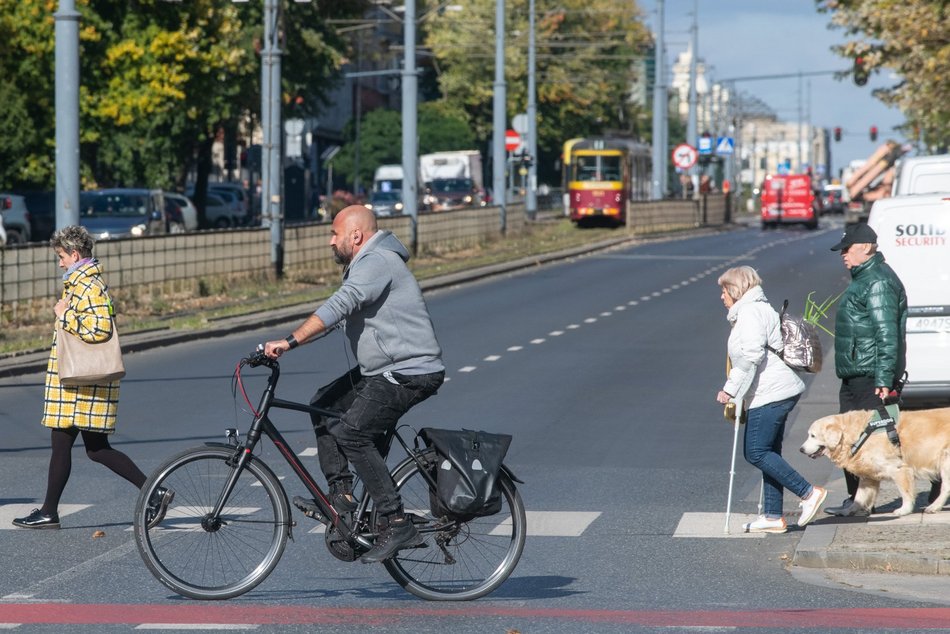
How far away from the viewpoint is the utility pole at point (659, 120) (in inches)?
2557

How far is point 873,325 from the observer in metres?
10.1

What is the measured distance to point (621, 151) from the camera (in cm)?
6488

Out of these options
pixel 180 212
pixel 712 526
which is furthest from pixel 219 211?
pixel 712 526

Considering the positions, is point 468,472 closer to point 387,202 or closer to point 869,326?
point 869,326

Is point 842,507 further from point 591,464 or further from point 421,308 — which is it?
point 421,308

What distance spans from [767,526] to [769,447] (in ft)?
1.47

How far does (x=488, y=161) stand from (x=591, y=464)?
280ft

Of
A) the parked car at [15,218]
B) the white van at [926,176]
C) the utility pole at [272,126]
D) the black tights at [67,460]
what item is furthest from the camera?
the parked car at [15,218]

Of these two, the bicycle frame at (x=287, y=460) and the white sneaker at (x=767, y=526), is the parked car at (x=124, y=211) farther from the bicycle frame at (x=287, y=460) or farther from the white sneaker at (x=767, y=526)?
the bicycle frame at (x=287, y=460)

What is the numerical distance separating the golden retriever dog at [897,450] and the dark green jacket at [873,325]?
32 cm

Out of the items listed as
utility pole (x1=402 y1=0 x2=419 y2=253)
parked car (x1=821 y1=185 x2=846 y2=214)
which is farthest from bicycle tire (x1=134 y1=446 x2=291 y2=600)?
parked car (x1=821 y1=185 x2=846 y2=214)

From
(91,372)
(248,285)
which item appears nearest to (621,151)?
(248,285)

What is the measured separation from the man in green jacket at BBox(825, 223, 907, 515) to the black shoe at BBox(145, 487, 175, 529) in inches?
170

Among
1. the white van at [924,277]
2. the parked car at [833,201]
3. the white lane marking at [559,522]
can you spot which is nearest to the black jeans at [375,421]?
the white lane marking at [559,522]
